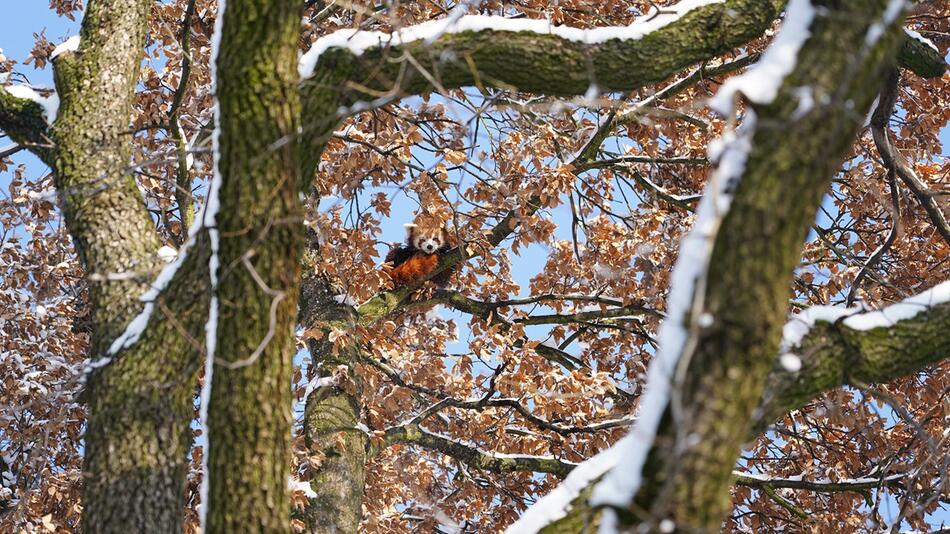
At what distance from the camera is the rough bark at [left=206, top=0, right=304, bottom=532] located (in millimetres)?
3436

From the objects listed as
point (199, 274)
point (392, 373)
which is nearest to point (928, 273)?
point (392, 373)

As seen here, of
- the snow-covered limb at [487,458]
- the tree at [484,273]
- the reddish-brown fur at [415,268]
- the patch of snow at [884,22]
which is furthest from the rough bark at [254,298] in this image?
the reddish-brown fur at [415,268]

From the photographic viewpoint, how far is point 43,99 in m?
5.34

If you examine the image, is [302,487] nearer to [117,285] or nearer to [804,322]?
[117,285]

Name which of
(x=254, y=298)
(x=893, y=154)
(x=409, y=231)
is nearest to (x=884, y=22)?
(x=254, y=298)

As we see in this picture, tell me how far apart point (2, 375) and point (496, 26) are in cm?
707

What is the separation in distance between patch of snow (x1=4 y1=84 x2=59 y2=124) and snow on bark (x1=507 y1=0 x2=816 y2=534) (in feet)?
12.4

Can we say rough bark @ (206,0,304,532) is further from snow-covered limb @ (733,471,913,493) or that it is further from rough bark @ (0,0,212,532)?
snow-covered limb @ (733,471,913,493)

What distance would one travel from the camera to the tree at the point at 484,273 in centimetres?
280

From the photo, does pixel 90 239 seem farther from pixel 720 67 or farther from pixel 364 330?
pixel 720 67

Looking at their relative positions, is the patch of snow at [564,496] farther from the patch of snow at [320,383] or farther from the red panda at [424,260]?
the red panda at [424,260]

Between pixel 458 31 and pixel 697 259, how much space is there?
6.52 feet

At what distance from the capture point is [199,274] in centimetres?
407

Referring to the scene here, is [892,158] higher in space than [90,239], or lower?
higher
